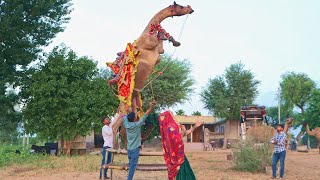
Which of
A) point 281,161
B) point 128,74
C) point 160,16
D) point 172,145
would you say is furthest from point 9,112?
point 172,145

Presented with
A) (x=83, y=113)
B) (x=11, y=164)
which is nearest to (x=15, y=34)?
(x=83, y=113)

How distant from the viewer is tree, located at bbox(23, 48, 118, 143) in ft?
72.3

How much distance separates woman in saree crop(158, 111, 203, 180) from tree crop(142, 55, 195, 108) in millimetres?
27255

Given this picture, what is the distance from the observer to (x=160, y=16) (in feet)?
40.7

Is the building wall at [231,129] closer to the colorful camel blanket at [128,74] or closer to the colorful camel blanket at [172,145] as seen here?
the colorful camel blanket at [128,74]

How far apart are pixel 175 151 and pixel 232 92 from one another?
37.0 meters

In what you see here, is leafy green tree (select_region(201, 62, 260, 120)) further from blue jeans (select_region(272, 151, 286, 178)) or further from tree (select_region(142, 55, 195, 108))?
blue jeans (select_region(272, 151, 286, 178))

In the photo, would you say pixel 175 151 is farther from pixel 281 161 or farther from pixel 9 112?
pixel 9 112

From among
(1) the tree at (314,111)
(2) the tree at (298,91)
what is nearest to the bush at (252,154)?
(1) the tree at (314,111)

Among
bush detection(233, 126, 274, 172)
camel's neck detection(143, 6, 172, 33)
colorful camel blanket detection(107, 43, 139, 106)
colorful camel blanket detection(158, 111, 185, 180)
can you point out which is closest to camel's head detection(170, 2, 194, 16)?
camel's neck detection(143, 6, 172, 33)

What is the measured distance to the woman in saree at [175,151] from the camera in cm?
682

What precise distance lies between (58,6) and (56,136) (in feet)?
23.9

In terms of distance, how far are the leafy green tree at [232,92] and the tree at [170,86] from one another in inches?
198

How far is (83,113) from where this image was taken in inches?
883
